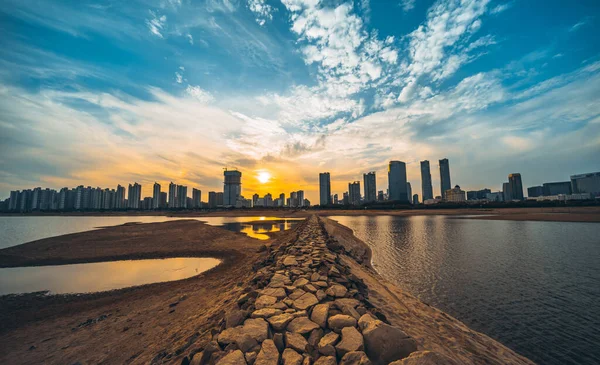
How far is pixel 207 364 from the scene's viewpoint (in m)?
4.06

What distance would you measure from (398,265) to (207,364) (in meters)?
16.4

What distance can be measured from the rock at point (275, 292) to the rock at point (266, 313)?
1.00 meters

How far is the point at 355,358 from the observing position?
13.0 ft

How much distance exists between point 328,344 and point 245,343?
1.61m

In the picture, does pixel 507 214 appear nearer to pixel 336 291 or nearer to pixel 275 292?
pixel 336 291

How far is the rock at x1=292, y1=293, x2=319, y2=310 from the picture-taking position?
6.03m

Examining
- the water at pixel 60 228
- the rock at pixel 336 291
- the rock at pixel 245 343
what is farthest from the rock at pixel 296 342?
the water at pixel 60 228

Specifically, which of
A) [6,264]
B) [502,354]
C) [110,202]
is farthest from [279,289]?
[110,202]

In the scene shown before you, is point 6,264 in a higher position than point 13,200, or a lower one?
lower

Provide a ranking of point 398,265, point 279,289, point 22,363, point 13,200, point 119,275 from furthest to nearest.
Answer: point 13,200 < point 398,265 < point 119,275 < point 279,289 < point 22,363

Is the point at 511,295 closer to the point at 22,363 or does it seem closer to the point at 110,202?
the point at 22,363

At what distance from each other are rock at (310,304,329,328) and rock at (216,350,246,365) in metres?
1.93

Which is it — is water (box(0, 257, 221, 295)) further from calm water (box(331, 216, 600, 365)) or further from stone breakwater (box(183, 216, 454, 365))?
calm water (box(331, 216, 600, 365))

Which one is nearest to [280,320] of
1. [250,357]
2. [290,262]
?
[250,357]
